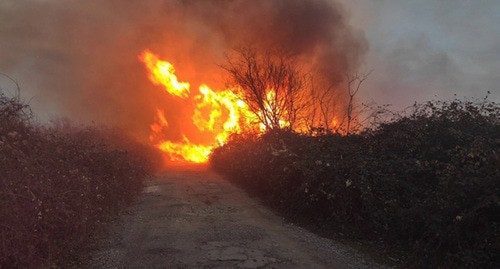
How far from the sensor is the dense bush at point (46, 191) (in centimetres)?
622

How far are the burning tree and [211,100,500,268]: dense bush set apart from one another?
5602 mm

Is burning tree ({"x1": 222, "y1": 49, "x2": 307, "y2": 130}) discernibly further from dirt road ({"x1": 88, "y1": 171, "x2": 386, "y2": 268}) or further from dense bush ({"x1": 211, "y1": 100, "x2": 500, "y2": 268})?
dirt road ({"x1": 88, "y1": 171, "x2": 386, "y2": 268})

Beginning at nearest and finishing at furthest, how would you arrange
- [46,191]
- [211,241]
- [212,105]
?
[46,191] < [211,241] < [212,105]

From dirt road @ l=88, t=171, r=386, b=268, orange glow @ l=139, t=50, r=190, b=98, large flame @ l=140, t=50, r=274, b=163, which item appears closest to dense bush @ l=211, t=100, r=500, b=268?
dirt road @ l=88, t=171, r=386, b=268

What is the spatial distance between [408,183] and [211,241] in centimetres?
495

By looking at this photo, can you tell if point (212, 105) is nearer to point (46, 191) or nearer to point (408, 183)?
point (408, 183)

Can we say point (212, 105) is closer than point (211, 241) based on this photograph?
No

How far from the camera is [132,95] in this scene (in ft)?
103

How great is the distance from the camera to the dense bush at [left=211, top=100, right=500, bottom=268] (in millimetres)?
6750

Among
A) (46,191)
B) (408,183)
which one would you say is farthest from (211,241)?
(408,183)

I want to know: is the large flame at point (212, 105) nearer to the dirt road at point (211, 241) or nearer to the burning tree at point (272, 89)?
the burning tree at point (272, 89)

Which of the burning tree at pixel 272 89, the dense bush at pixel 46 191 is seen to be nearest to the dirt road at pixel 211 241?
the dense bush at pixel 46 191

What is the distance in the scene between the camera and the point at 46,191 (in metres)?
7.58

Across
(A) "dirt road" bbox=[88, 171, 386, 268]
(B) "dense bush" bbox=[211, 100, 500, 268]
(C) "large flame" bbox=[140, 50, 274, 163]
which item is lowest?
(A) "dirt road" bbox=[88, 171, 386, 268]
